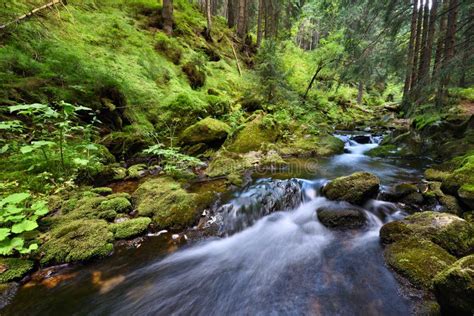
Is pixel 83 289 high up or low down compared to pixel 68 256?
down

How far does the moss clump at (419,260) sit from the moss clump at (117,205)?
13.9 feet

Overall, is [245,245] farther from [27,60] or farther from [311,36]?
[311,36]

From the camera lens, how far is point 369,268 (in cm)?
317

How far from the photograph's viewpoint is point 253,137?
8.12 metres

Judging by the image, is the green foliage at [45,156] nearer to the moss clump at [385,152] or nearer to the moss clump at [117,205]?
the moss clump at [117,205]

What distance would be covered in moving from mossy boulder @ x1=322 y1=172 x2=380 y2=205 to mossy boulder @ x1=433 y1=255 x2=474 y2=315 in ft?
8.43

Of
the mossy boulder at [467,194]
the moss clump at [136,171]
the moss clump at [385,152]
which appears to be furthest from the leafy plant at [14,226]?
the moss clump at [385,152]

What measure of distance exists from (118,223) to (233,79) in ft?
32.7

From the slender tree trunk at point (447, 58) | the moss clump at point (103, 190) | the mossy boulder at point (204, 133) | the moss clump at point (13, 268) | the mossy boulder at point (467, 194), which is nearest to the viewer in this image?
the moss clump at point (13, 268)

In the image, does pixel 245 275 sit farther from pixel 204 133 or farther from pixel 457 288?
pixel 204 133

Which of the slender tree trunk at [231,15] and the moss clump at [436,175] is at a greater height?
the slender tree trunk at [231,15]

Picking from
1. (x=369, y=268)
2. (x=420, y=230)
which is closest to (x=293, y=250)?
(x=369, y=268)

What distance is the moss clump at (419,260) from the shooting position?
8.84 ft

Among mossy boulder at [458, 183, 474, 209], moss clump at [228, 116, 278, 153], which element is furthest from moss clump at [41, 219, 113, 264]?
mossy boulder at [458, 183, 474, 209]
